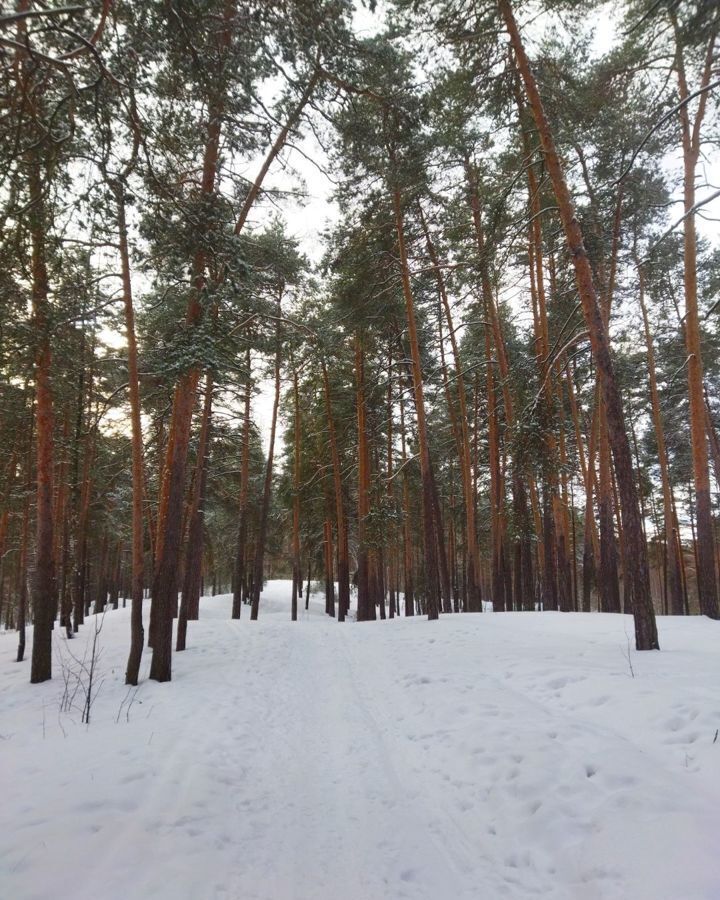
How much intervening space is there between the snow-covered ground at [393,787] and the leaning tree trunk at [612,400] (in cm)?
62

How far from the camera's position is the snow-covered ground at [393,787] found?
2898 mm

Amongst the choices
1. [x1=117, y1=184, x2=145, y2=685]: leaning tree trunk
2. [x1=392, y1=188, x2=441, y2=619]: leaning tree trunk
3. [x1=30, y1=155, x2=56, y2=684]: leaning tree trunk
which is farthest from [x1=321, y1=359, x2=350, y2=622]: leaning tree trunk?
[x1=30, y1=155, x2=56, y2=684]: leaning tree trunk

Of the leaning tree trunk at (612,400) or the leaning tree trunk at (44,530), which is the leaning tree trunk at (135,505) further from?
the leaning tree trunk at (612,400)

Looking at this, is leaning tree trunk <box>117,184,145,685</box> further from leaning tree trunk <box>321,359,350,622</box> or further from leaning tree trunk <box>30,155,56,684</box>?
leaning tree trunk <box>321,359,350,622</box>

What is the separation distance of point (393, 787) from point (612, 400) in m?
6.07

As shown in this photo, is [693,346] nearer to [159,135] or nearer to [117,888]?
[159,135]

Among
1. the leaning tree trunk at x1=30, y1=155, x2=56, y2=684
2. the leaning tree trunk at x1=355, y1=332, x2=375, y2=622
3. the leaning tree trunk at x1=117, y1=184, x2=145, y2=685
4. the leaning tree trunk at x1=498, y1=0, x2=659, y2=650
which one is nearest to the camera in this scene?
the leaning tree trunk at x1=498, y1=0, x2=659, y2=650

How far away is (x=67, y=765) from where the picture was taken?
4.52 meters

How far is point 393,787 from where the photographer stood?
419cm

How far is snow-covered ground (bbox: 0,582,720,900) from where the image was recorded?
290cm

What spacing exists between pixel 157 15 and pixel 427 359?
14.1 meters

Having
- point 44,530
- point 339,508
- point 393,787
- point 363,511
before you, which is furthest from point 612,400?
point 339,508

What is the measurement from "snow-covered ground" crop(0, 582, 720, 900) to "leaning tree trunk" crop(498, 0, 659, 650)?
62cm

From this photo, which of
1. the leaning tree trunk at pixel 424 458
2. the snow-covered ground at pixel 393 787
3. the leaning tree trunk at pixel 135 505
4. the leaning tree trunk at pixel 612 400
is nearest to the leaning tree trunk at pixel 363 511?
the leaning tree trunk at pixel 424 458
